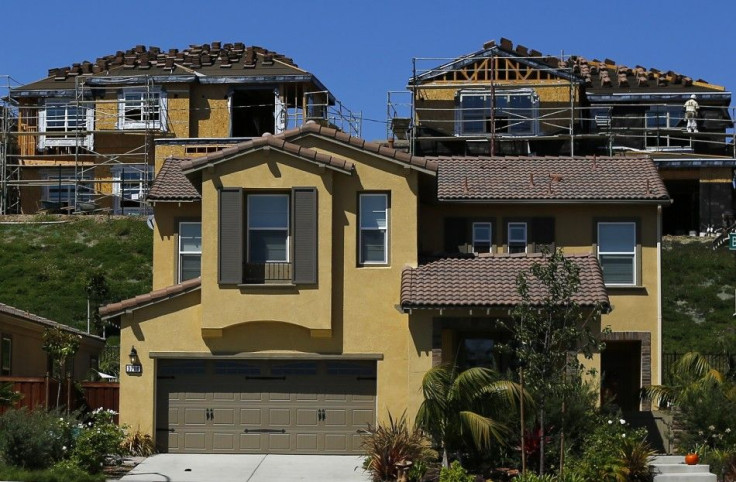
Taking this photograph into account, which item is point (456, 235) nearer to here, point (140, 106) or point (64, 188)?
point (140, 106)

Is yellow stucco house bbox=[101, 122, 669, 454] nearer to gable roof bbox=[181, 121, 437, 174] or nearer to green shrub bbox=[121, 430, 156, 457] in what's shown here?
gable roof bbox=[181, 121, 437, 174]

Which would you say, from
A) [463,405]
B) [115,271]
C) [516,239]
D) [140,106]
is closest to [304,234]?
[463,405]

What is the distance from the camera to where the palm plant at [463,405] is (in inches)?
1022

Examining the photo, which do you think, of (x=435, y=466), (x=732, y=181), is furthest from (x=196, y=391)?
(x=732, y=181)

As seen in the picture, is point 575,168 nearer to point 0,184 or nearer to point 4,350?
point 4,350

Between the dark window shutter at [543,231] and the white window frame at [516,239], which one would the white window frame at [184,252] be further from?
the dark window shutter at [543,231]

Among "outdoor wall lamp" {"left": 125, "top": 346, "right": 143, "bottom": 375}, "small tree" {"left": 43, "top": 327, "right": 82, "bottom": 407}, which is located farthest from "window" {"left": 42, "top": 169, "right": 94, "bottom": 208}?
"outdoor wall lamp" {"left": 125, "top": 346, "right": 143, "bottom": 375}

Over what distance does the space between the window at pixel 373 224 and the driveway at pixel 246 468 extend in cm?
422

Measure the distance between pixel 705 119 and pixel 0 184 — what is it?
30.2 m

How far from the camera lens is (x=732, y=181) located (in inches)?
2210

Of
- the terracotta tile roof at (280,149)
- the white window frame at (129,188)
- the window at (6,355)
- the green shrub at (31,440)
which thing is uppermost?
the white window frame at (129,188)

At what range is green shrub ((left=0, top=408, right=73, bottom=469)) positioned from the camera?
26.0m

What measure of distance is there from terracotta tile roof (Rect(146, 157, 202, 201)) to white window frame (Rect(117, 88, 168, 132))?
27.7m

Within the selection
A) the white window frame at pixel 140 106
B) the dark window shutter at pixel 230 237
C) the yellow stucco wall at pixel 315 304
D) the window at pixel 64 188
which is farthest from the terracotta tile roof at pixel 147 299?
the white window frame at pixel 140 106
